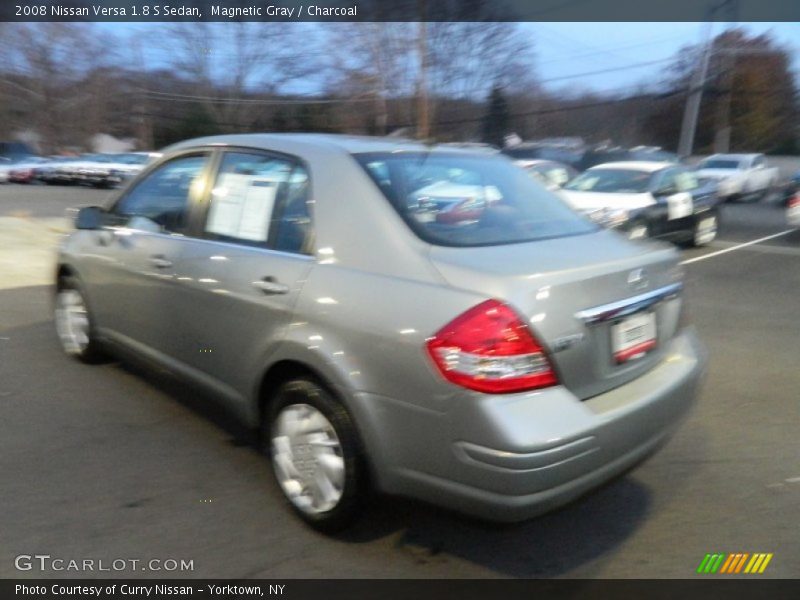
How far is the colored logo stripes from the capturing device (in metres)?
3.15

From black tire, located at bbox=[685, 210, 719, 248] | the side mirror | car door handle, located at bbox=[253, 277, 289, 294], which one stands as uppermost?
the side mirror

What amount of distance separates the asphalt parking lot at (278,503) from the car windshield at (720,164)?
2107cm

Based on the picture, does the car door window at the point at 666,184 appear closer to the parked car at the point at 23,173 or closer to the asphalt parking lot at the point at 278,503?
the asphalt parking lot at the point at 278,503

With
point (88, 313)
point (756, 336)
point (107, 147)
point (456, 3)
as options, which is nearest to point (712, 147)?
point (456, 3)

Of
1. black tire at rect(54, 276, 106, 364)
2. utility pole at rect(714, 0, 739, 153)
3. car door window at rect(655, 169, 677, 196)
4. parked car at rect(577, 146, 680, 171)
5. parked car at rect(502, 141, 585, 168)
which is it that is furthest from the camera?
utility pole at rect(714, 0, 739, 153)

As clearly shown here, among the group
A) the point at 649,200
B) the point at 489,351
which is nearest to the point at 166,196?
the point at 489,351

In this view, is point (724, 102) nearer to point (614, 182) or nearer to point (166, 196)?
point (614, 182)

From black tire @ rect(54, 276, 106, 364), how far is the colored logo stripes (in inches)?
158

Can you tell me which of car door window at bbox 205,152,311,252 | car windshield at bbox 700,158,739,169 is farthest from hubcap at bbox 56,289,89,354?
car windshield at bbox 700,158,739,169

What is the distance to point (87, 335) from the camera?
540 centimetres

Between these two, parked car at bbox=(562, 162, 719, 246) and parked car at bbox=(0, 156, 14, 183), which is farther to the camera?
parked car at bbox=(0, 156, 14, 183)

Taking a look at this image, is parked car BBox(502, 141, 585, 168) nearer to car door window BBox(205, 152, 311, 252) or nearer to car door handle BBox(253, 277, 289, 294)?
car door window BBox(205, 152, 311, 252)

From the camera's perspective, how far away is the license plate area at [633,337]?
10.4 feet
